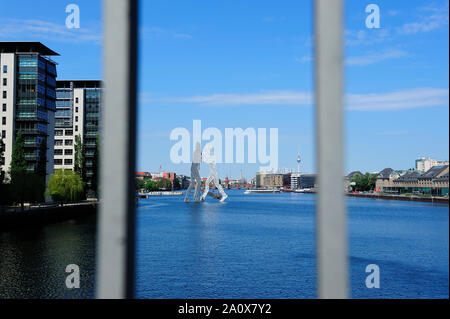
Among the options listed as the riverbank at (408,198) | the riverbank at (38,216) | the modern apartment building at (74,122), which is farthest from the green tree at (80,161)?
the riverbank at (408,198)

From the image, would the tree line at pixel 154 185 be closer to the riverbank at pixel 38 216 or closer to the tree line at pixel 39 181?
the tree line at pixel 39 181

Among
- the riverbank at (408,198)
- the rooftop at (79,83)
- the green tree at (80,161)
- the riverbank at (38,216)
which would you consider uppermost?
the rooftop at (79,83)

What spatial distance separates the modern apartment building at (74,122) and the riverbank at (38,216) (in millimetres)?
21334

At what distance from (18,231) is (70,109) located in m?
46.7

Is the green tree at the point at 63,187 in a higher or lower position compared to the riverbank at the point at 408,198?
higher

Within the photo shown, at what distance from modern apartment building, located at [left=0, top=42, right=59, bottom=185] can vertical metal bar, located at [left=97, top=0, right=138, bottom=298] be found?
56.1 m

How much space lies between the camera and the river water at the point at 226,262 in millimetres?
19906

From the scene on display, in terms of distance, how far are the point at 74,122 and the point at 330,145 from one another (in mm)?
81437

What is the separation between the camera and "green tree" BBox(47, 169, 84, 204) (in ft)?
166

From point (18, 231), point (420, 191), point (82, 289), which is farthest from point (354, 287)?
point (420, 191)

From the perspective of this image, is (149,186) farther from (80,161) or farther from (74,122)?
(80,161)

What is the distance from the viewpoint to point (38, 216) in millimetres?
41781

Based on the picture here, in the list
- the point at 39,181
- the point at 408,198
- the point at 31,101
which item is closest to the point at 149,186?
the point at 408,198

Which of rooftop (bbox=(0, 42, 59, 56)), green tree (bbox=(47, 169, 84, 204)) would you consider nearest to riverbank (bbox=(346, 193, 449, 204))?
green tree (bbox=(47, 169, 84, 204))
